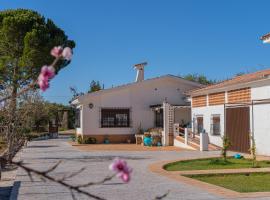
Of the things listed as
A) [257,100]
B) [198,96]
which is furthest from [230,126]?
[198,96]

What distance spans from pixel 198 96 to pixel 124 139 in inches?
257

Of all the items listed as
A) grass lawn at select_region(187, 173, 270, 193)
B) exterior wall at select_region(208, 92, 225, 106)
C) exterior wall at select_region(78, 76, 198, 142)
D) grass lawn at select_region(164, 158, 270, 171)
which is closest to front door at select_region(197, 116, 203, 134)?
exterior wall at select_region(208, 92, 225, 106)

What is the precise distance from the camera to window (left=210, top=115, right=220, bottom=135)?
1022 inches

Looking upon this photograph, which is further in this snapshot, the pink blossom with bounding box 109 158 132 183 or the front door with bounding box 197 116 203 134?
the front door with bounding box 197 116 203 134

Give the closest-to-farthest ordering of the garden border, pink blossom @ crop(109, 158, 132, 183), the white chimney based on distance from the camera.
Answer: pink blossom @ crop(109, 158, 132, 183)
the garden border
the white chimney

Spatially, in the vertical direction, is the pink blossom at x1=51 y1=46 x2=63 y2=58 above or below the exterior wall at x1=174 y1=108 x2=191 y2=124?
below

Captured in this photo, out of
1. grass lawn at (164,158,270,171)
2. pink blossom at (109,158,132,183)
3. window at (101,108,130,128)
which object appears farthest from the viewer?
window at (101,108,130,128)

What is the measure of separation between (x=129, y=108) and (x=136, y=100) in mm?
770

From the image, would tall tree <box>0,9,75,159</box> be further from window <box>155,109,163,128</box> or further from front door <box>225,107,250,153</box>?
front door <box>225,107,250,153</box>

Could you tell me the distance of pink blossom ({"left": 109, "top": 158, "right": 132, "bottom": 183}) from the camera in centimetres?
175

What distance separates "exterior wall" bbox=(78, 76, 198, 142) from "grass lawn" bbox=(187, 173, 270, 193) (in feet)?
63.3

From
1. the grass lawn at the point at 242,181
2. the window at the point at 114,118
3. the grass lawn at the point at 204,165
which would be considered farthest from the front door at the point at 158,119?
the grass lawn at the point at 242,181

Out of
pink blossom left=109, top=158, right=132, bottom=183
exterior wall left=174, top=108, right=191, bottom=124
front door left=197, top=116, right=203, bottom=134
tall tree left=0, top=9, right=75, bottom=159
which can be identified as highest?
tall tree left=0, top=9, right=75, bottom=159

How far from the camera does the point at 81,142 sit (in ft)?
106
